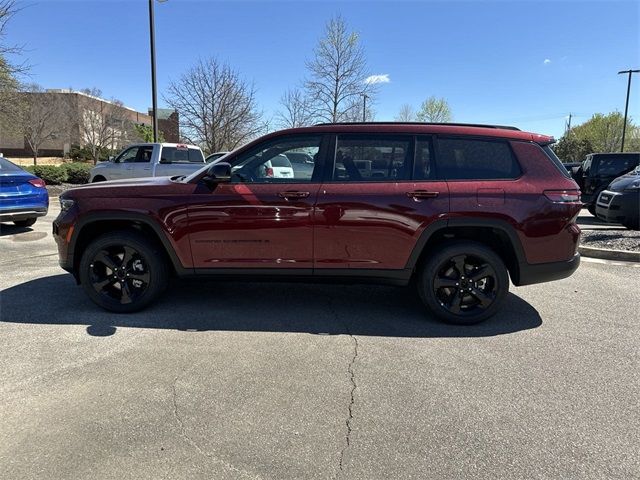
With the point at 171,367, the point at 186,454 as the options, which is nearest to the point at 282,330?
the point at 171,367

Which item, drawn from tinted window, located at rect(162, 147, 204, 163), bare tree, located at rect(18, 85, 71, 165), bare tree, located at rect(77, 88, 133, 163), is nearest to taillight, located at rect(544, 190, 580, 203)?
tinted window, located at rect(162, 147, 204, 163)

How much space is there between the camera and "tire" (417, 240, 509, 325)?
425 centimetres

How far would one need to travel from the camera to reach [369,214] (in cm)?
412

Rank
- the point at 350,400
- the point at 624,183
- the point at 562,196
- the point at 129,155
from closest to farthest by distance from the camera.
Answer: the point at 350,400
the point at 562,196
the point at 624,183
the point at 129,155

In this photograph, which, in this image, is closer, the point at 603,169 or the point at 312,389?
the point at 312,389

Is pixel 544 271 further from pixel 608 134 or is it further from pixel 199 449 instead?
pixel 608 134

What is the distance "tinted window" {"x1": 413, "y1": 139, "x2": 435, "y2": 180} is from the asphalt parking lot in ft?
4.66

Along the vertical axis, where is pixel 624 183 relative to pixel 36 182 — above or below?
above

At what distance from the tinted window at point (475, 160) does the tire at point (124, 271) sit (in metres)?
2.90

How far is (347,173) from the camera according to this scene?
426cm

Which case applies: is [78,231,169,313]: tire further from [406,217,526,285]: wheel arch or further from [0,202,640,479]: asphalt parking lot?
[406,217,526,285]: wheel arch

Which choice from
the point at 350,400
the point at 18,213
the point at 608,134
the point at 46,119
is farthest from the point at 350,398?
the point at 608,134

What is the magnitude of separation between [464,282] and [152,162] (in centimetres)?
1101

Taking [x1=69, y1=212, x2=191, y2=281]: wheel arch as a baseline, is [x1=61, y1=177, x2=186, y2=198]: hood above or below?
above
